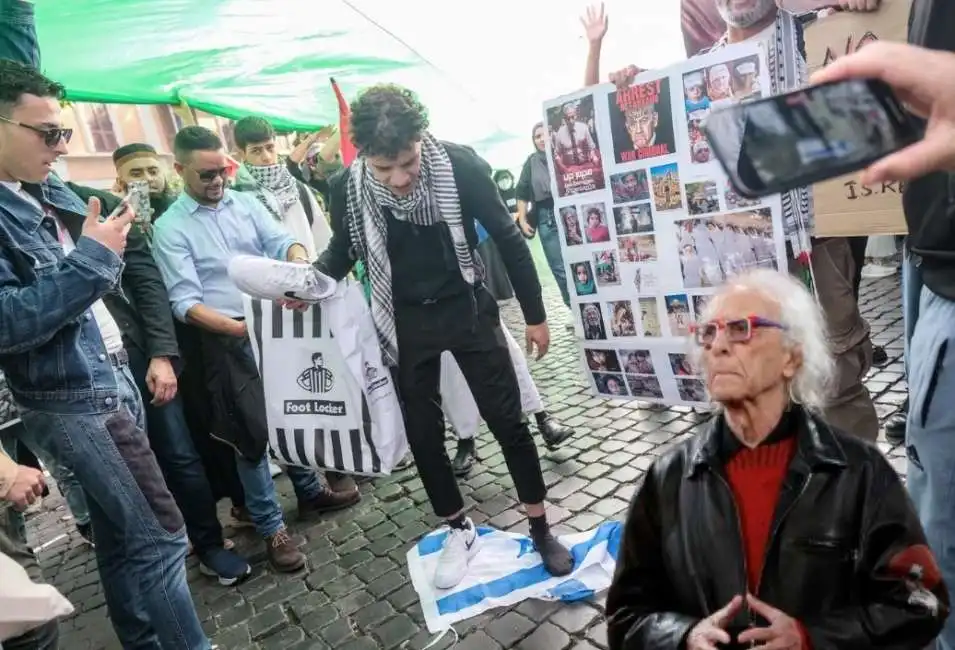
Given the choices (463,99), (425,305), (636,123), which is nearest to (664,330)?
(636,123)

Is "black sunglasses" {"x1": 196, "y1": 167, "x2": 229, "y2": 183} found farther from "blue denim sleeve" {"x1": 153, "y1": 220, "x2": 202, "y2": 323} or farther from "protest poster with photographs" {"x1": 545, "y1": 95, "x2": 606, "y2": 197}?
"protest poster with photographs" {"x1": 545, "y1": 95, "x2": 606, "y2": 197}

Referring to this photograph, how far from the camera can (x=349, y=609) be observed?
9.78 ft

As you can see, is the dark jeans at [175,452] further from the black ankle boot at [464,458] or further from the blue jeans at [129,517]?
the black ankle boot at [464,458]

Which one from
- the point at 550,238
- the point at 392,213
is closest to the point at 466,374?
the point at 392,213

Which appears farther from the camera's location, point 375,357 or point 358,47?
point 358,47

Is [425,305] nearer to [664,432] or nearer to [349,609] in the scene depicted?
[349,609]

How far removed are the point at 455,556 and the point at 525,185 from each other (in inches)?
201

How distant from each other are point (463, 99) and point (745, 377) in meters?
5.34

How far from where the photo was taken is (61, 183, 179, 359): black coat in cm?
A: 290

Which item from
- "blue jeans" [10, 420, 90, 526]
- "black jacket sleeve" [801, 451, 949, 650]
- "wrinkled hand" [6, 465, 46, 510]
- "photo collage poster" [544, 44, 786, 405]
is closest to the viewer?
"black jacket sleeve" [801, 451, 949, 650]

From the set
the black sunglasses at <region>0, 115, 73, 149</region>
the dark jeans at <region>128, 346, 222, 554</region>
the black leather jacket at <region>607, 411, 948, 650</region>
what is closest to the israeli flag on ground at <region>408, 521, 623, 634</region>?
the dark jeans at <region>128, 346, 222, 554</region>

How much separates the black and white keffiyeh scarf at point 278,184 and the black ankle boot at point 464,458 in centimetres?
208

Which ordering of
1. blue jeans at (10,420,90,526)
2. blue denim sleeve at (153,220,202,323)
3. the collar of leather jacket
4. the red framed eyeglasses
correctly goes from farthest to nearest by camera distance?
1. blue denim sleeve at (153,220,202,323)
2. blue jeans at (10,420,90,526)
3. the red framed eyeglasses
4. the collar of leather jacket

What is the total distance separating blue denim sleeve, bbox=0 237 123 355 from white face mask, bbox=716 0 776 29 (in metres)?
2.52
